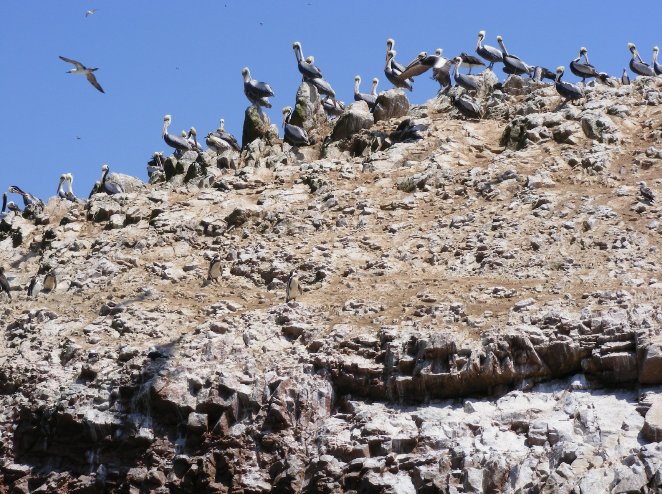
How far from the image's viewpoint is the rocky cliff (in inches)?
749

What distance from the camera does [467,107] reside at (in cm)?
2950

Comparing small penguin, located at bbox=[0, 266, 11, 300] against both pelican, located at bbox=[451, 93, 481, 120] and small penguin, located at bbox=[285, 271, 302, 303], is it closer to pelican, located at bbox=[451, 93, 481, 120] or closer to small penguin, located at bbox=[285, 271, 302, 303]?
→ small penguin, located at bbox=[285, 271, 302, 303]

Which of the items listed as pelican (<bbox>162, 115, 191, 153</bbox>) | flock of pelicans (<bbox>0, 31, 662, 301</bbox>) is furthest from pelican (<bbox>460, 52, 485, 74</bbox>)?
pelican (<bbox>162, 115, 191, 153</bbox>)

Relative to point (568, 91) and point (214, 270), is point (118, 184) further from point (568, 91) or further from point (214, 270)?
point (568, 91)

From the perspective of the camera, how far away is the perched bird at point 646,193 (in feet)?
78.2

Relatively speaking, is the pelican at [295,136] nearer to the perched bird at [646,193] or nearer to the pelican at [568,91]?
the pelican at [568,91]

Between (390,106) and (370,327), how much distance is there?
35.1 feet

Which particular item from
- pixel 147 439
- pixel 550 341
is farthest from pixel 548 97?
pixel 147 439

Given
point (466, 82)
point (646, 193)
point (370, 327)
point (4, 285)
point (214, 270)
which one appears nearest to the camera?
point (370, 327)

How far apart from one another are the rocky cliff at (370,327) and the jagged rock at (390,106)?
2.26 metres

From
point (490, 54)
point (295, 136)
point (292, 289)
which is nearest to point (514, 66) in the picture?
point (490, 54)

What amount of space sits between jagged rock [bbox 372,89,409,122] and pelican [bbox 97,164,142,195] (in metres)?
6.26

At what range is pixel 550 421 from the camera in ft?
61.6

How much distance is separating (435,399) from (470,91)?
1270cm
